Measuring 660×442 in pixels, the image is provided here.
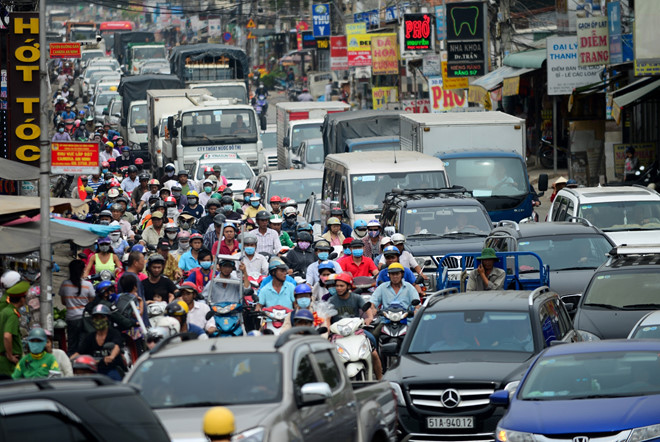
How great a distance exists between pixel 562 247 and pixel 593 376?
7.71 meters

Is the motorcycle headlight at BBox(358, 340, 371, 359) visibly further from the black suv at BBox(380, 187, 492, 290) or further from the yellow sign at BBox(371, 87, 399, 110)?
the yellow sign at BBox(371, 87, 399, 110)

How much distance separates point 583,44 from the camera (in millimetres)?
31812

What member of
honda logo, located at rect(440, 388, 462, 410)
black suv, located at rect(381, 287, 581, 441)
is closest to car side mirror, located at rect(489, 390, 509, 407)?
black suv, located at rect(381, 287, 581, 441)

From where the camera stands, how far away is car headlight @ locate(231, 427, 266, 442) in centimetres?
770

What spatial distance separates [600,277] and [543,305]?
8.85 feet

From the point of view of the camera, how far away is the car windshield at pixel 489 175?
24.9m

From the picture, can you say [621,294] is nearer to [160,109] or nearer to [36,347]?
[36,347]

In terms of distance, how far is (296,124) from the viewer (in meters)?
38.1

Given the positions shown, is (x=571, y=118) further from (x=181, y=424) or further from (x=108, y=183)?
(x=181, y=424)

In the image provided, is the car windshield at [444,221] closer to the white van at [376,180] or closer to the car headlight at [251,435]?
the white van at [376,180]

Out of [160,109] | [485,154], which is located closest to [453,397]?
[485,154]

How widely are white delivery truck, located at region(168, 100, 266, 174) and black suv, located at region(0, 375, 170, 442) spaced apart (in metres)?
28.5

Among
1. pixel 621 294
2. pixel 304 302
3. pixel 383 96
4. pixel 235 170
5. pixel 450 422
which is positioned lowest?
pixel 450 422

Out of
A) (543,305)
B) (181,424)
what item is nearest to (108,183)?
(543,305)
